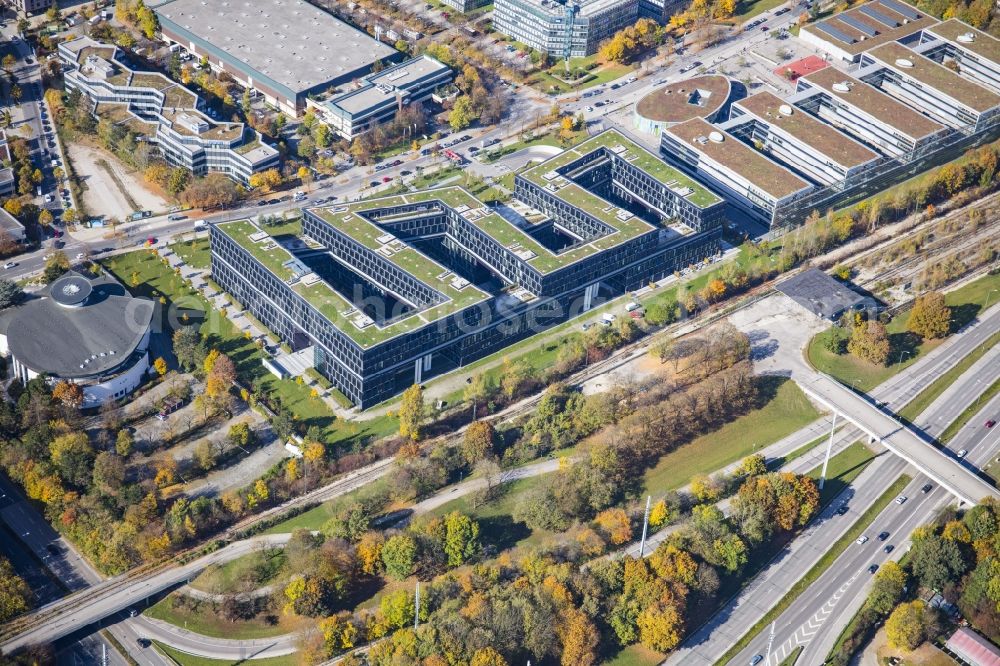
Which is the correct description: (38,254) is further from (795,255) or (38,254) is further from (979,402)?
(979,402)

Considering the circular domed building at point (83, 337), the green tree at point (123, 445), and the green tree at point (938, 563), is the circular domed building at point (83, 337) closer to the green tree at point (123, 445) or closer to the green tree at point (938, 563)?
the green tree at point (123, 445)

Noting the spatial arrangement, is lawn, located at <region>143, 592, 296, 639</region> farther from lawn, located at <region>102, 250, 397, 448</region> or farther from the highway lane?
the highway lane

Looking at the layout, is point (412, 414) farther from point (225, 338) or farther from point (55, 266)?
point (55, 266)

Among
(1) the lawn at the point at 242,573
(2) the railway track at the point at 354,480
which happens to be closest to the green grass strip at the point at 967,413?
(2) the railway track at the point at 354,480

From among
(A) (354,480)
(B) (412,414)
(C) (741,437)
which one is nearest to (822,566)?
(C) (741,437)

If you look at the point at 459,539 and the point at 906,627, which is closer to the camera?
the point at 906,627

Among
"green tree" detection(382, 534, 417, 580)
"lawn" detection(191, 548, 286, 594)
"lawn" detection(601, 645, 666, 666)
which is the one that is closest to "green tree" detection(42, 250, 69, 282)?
"lawn" detection(191, 548, 286, 594)

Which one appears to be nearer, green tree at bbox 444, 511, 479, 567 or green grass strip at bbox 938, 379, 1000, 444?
green tree at bbox 444, 511, 479, 567
